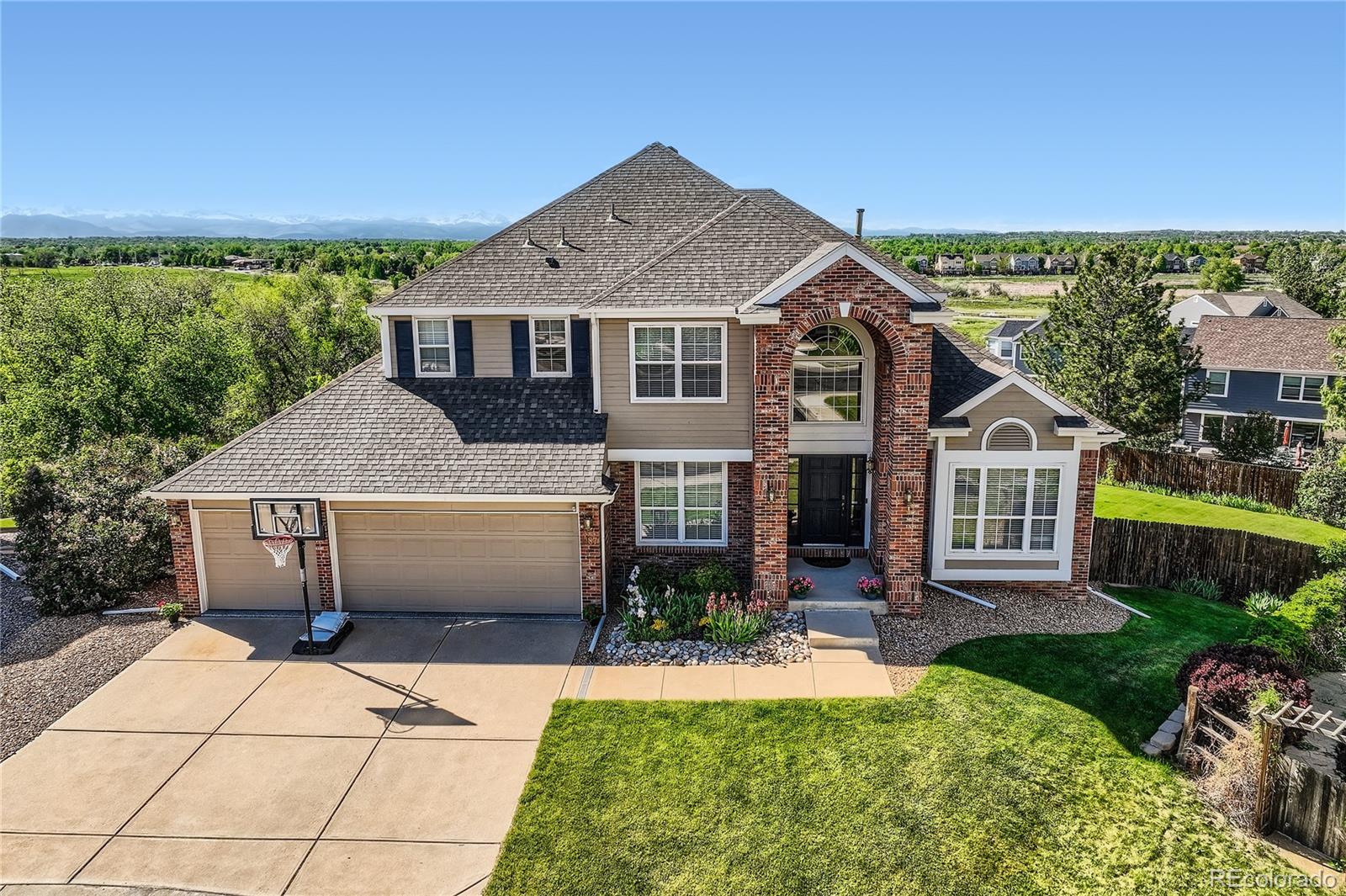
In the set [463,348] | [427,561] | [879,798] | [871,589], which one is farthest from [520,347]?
[879,798]

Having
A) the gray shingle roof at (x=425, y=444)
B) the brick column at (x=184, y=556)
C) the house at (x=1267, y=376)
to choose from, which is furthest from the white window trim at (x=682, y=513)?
the house at (x=1267, y=376)

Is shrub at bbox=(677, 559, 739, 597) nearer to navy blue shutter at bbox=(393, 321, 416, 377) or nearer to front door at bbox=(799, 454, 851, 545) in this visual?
front door at bbox=(799, 454, 851, 545)

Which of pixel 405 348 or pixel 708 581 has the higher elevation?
pixel 405 348

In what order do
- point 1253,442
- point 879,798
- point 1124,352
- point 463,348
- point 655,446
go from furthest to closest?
point 1253,442 → point 1124,352 → point 463,348 → point 655,446 → point 879,798

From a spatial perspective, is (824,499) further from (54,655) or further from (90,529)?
(90,529)

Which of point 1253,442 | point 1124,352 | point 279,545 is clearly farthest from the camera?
point 1253,442

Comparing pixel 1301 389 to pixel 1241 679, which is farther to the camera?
pixel 1301 389

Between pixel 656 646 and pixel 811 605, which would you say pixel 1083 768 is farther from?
pixel 656 646

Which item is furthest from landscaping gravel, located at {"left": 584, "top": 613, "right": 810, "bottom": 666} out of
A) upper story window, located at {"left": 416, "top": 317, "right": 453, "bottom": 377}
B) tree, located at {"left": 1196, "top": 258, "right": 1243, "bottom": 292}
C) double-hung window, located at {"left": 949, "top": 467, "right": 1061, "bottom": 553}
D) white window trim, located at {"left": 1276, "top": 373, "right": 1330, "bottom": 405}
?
tree, located at {"left": 1196, "top": 258, "right": 1243, "bottom": 292}
